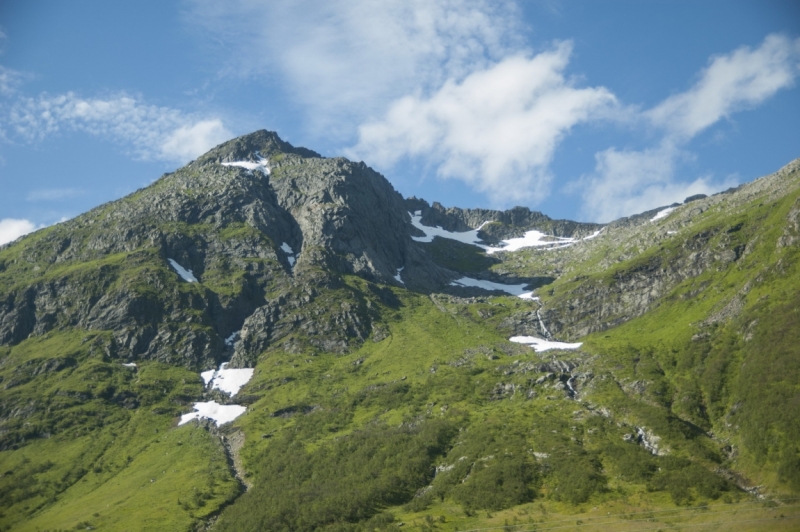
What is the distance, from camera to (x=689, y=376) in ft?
504

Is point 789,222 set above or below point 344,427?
above

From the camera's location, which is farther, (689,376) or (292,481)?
(689,376)

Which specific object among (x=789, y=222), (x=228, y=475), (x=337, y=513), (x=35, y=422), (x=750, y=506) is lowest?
(x=750, y=506)

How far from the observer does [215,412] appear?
185750 millimetres

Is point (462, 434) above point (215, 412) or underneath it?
underneath

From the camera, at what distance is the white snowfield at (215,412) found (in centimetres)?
18150

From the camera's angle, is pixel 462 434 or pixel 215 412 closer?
pixel 462 434

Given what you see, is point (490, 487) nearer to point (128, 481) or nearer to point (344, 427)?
point (344, 427)

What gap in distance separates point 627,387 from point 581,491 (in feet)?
Result: 156

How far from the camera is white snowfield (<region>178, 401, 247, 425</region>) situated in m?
182

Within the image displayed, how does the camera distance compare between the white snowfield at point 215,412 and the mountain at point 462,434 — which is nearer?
the mountain at point 462,434

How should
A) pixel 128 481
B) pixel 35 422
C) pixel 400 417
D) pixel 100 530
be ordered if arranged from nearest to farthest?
pixel 100 530, pixel 128 481, pixel 400 417, pixel 35 422

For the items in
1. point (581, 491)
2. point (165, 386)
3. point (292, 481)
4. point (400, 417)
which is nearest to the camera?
point (581, 491)

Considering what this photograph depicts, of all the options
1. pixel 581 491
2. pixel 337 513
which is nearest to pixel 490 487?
pixel 581 491
